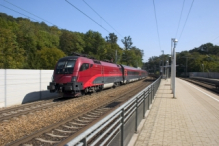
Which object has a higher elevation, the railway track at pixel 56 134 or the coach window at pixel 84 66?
the coach window at pixel 84 66

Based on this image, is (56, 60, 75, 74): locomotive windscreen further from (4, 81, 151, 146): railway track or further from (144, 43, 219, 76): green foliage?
(144, 43, 219, 76): green foliage

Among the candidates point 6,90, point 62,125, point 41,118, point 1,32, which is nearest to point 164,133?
point 62,125

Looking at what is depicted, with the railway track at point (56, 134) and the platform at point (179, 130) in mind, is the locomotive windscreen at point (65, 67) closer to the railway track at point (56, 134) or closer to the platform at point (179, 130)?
the railway track at point (56, 134)

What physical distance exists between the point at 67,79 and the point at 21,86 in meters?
3.22

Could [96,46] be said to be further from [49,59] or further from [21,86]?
[21,86]

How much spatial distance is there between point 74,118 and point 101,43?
61.4m

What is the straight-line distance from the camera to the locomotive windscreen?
14.7m

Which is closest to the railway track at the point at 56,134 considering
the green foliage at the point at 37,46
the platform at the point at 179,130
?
the platform at the point at 179,130

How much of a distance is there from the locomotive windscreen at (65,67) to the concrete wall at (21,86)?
2.18m

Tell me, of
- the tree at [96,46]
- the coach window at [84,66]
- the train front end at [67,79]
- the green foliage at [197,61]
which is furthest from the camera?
the green foliage at [197,61]

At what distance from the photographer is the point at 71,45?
63.5m

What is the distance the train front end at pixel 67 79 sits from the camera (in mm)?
14208

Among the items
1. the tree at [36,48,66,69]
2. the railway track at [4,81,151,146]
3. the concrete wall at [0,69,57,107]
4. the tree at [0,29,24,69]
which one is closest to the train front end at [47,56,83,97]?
the concrete wall at [0,69,57,107]

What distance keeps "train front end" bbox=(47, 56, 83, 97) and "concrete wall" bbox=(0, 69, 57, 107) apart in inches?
75.6
